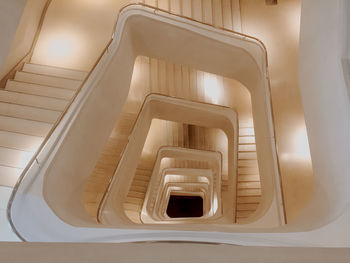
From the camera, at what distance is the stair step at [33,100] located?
382 cm

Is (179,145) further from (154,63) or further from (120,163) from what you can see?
(120,163)

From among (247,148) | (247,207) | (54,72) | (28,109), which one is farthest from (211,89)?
(28,109)

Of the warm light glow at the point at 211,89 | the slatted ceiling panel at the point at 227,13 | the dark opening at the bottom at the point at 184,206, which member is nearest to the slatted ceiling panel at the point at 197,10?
the slatted ceiling panel at the point at 227,13

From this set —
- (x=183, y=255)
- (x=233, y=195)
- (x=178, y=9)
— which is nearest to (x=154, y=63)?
(x=178, y=9)

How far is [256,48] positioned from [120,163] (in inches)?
130

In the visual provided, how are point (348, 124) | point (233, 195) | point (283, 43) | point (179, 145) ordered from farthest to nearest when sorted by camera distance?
point (179, 145), point (283, 43), point (233, 195), point (348, 124)

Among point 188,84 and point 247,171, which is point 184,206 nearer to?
point 247,171

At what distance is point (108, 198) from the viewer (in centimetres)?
430

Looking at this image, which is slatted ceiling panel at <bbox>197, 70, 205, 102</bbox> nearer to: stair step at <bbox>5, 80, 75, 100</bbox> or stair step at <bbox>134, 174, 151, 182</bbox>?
stair step at <bbox>134, 174, 151, 182</bbox>

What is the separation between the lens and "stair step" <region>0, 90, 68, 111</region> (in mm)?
3822

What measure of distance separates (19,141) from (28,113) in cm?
54

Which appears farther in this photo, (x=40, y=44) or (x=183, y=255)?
(x=40, y=44)

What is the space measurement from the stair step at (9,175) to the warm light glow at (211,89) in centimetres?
552

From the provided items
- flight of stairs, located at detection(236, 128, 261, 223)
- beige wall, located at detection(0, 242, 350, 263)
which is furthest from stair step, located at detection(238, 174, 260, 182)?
beige wall, located at detection(0, 242, 350, 263)
